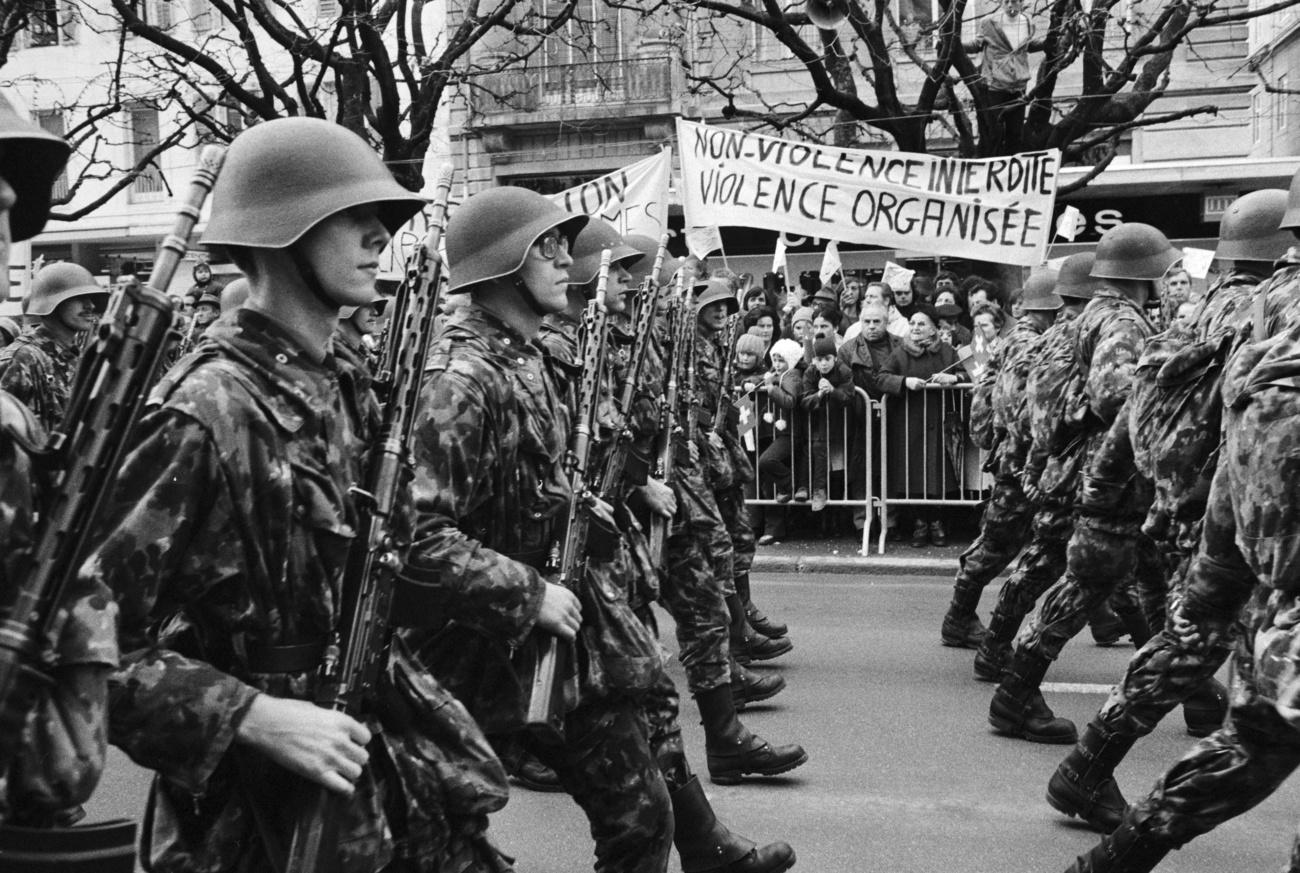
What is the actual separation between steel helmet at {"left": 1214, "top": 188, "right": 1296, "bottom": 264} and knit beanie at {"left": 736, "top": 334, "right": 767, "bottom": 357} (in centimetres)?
630

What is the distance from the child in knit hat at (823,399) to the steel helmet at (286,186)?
9.33 metres

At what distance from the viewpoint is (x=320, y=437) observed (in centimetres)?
256

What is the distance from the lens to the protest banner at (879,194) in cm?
1084

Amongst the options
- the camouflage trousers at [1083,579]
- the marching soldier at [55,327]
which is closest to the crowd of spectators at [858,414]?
the marching soldier at [55,327]

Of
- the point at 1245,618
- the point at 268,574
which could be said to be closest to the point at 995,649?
the point at 1245,618

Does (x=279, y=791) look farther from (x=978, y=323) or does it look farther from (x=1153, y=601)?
(x=978, y=323)

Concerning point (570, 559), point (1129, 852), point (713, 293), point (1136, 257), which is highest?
point (1136, 257)

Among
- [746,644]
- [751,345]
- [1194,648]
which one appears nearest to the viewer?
[1194,648]

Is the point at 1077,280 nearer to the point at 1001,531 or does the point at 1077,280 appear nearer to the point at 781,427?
the point at 1001,531

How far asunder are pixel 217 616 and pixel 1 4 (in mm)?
12955

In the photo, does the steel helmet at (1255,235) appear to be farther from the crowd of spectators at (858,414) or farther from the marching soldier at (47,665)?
the crowd of spectators at (858,414)

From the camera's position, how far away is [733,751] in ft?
18.9

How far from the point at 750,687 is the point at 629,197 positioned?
16.2 feet

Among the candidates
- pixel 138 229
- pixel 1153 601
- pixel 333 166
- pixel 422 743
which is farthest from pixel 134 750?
pixel 138 229
